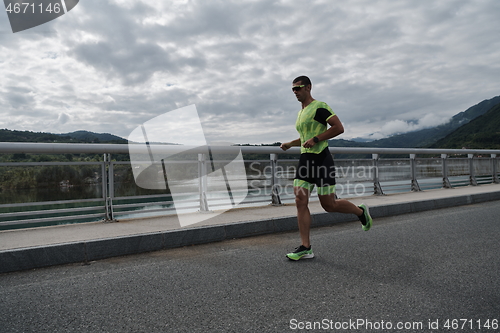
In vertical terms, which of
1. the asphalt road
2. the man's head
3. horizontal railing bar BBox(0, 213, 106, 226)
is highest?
the man's head

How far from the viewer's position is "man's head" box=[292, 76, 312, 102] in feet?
14.1

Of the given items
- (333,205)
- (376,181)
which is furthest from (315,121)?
(376,181)

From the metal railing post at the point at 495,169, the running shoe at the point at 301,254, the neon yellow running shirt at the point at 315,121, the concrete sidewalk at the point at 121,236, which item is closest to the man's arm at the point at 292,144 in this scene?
the neon yellow running shirt at the point at 315,121

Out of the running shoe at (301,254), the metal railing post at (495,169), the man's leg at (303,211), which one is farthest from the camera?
the metal railing post at (495,169)

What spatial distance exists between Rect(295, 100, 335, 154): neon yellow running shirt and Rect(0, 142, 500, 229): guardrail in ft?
11.3

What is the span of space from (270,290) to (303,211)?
1.39 m

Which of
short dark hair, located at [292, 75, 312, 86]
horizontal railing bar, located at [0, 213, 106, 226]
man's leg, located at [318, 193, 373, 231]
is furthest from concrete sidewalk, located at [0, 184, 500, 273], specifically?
short dark hair, located at [292, 75, 312, 86]

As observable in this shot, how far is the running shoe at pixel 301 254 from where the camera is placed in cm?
417

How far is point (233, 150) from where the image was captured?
7.73 m

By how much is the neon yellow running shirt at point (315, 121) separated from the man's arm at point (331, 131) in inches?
2.2

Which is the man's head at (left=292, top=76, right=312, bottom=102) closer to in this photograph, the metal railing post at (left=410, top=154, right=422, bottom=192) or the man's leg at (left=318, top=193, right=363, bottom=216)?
the man's leg at (left=318, top=193, right=363, bottom=216)

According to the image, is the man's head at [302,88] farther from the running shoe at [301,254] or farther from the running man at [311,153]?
the running shoe at [301,254]

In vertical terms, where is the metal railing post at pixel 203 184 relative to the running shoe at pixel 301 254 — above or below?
above

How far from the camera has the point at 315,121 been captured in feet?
13.7
